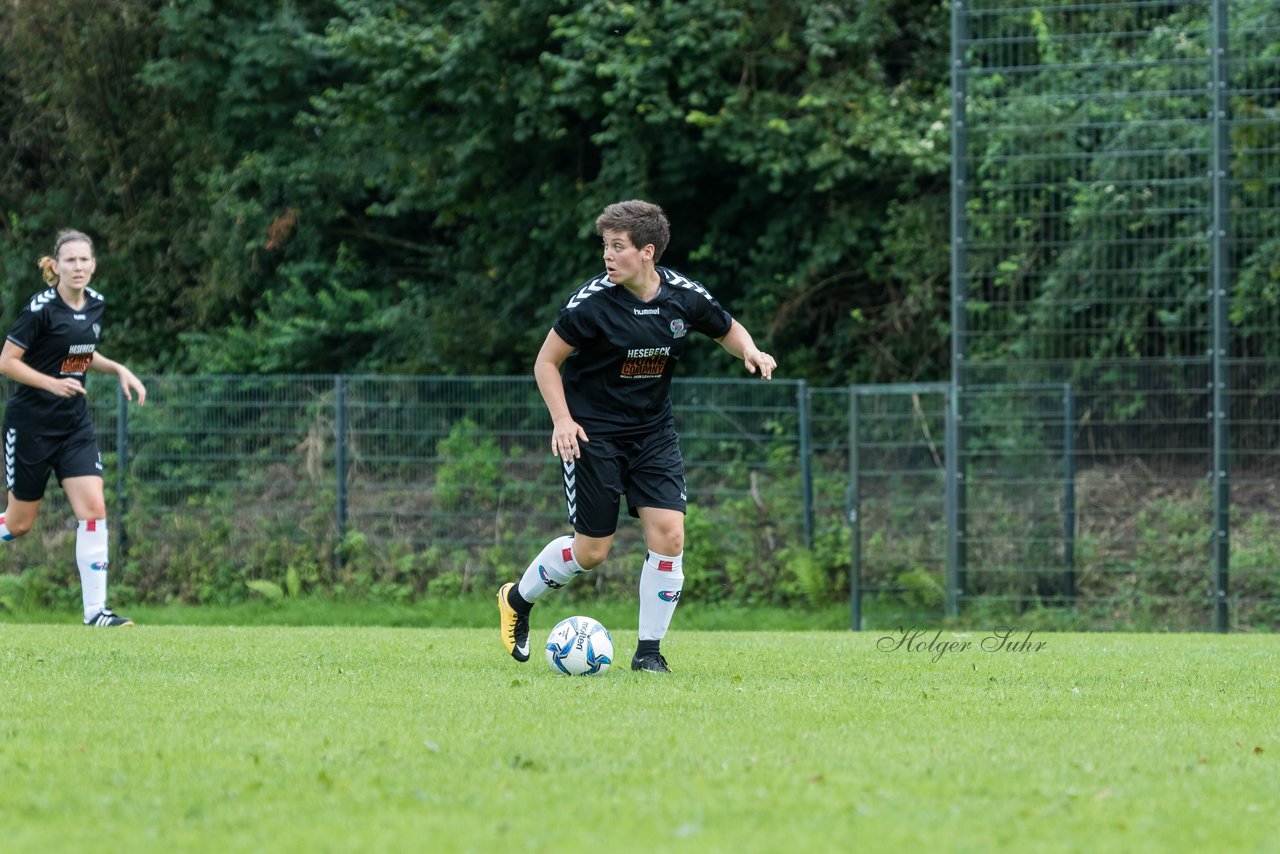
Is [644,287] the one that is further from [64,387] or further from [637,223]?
[64,387]

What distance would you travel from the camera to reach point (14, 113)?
24328 mm

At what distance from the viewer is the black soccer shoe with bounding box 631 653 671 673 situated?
7789 millimetres

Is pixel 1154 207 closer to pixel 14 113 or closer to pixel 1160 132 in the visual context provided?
pixel 1160 132

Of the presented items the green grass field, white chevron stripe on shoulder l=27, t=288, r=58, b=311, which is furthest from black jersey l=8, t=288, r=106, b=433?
the green grass field

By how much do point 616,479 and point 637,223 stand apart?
120cm

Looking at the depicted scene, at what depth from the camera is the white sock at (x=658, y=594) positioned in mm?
7809

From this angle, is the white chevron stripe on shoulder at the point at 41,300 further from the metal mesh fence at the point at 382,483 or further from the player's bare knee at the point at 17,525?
the metal mesh fence at the point at 382,483

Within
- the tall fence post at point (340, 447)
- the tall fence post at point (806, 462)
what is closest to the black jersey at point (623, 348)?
the tall fence post at point (806, 462)

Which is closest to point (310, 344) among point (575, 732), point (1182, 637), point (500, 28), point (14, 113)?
point (500, 28)

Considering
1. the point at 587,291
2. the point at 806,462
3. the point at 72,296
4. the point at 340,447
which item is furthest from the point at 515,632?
the point at 340,447

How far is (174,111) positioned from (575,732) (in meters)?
19.2

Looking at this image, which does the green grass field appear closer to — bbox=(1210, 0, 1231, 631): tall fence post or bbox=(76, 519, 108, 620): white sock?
bbox=(76, 519, 108, 620): white sock

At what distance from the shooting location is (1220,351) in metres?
13.7

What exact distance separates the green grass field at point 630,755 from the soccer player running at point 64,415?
3047mm
